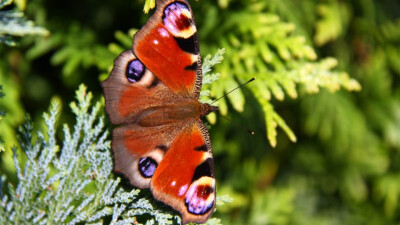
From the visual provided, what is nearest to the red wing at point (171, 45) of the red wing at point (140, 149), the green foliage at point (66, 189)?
the red wing at point (140, 149)

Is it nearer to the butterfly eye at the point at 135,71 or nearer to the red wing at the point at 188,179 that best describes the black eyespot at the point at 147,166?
the red wing at the point at 188,179

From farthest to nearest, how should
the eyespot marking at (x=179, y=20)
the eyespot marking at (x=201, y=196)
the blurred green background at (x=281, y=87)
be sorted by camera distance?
the blurred green background at (x=281, y=87) → the eyespot marking at (x=179, y=20) → the eyespot marking at (x=201, y=196)

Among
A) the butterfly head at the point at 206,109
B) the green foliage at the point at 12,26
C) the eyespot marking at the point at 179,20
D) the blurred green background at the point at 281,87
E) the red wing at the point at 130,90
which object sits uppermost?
the green foliage at the point at 12,26

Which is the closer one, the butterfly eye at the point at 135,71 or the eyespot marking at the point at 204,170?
the eyespot marking at the point at 204,170

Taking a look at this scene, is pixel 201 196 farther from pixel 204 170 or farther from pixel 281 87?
pixel 281 87

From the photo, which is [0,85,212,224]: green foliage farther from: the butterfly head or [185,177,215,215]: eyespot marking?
the butterfly head

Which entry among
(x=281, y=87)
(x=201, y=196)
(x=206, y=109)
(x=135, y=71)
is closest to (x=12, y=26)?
(x=135, y=71)

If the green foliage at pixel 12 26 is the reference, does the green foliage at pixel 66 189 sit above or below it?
below

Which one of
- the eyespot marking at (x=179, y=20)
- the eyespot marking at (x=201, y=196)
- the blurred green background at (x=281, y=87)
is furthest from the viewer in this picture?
the blurred green background at (x=281, y=87)
